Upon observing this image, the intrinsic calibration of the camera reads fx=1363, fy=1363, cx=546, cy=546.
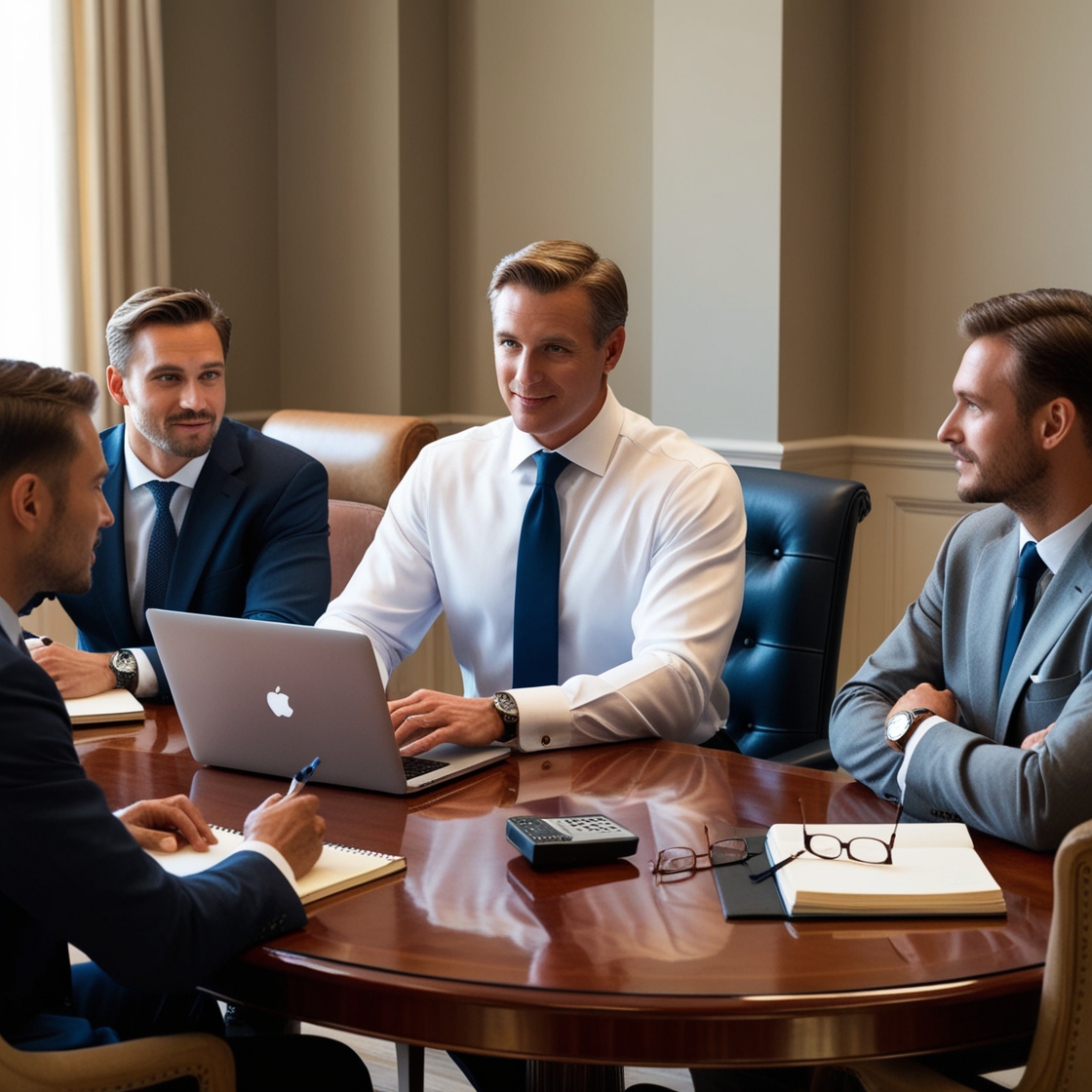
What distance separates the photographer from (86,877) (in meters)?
1.21

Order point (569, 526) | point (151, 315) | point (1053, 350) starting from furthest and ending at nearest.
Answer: point (151, 315) < point (569, 526) < point (1053, 350)

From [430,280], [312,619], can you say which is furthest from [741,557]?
[430,280]

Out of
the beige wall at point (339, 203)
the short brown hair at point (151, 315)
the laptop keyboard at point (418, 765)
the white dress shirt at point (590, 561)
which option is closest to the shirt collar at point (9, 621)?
the laptop keyboard at point (418, 765)

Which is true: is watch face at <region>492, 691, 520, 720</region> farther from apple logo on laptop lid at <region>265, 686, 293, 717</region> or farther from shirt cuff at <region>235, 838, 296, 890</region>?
shirt cuff at <region>235, 838, 296, 890</region>

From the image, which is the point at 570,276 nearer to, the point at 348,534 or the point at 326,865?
the point at 348,534

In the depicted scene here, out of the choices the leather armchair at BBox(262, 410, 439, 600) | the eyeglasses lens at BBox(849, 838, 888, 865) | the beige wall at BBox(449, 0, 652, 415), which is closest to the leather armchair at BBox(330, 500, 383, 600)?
the leather armchair at BBox(262, 410, 439, 600)

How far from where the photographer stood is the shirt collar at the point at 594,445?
2.37m

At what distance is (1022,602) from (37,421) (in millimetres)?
1235

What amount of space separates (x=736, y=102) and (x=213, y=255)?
1.79 m

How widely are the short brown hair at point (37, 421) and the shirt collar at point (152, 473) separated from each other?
3.78 feet

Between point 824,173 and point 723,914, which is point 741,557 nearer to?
point 723,914

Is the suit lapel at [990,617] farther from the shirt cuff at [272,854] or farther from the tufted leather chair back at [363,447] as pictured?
the tufted leather chair back at [363,447]

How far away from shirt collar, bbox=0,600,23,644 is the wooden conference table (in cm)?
38

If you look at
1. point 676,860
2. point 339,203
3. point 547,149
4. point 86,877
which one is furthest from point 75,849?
point 339,203
